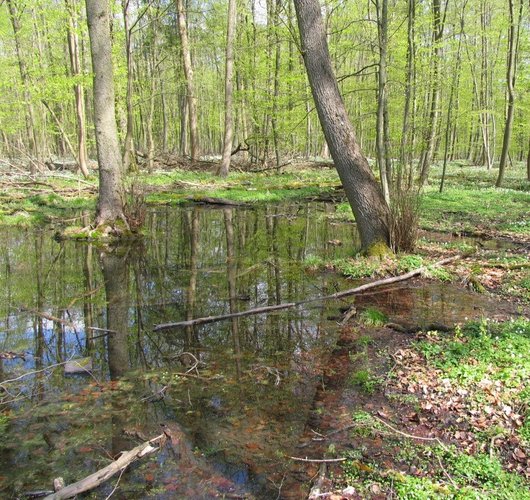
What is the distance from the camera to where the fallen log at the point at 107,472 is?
9.20ft

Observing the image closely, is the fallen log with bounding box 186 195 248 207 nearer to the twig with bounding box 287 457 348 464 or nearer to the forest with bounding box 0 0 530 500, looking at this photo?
the forest with bounding box 0 0 530 500

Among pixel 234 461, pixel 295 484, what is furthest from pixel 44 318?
pixel 295 484

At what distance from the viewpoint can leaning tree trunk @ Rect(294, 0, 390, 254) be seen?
7785 millimetres

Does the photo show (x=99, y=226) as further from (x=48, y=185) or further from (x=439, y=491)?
(x=439, y=491)

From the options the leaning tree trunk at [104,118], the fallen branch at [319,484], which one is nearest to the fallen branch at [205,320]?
the fallen branch at [319,484]

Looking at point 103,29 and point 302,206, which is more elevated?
point 103,29

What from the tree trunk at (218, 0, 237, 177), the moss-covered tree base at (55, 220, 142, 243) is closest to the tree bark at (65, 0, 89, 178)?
the tree trunk at (218, 0, 237, 177)

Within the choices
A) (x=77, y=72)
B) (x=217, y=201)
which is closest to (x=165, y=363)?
(x=217, y=201)

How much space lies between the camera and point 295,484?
3.04 meters

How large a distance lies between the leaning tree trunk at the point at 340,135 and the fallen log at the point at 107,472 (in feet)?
19.1

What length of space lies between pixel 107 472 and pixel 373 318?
3.75 m

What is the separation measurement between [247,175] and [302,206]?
6905 mm

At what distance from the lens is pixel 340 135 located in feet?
26.1

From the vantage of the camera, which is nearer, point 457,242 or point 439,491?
point 439,491
